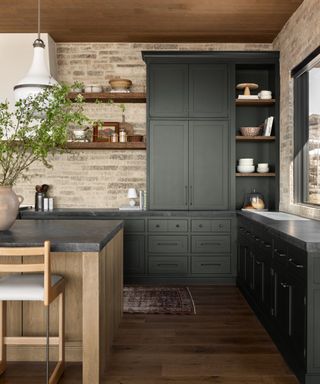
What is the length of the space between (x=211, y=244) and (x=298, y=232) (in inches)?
99.5

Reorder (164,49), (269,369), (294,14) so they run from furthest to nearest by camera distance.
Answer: (164,49) → (294,14) → (269,369)

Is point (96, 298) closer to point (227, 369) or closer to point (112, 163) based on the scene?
point (227, 369)

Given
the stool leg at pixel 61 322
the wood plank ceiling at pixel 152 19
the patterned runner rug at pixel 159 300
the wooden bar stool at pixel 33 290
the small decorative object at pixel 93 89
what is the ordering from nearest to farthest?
the wooden bar stool at pixel 33 290 → the stool leg at pixel 61 322 → the patterned runner rug at pixel 159 300 → the wood plank ceiling at pixel 152 19 → the small decorative object at pixel 93 89

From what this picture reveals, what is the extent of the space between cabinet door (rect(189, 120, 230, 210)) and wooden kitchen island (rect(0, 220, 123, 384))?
234cm

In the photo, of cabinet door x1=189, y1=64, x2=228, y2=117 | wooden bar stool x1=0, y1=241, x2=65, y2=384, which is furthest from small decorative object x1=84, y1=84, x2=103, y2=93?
wooden bar stool x1=0, y1=241, x2=65, y2=384

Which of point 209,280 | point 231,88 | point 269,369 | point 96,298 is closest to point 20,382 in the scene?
point 96,298

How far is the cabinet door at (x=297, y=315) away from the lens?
2.82 meters

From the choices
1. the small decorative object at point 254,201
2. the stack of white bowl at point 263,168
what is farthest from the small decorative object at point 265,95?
the small decorative object at point 254,201

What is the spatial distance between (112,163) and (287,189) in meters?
2.54

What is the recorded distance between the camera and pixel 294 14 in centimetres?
522

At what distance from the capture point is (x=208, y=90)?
5.90 m

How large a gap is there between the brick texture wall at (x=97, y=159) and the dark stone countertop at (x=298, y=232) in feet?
8.19

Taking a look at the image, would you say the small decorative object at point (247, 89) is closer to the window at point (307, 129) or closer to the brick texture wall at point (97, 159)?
the window at point (307, 129)

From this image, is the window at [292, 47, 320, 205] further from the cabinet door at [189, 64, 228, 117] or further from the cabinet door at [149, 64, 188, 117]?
the cabinet door at [149, 64, 188, 117]
